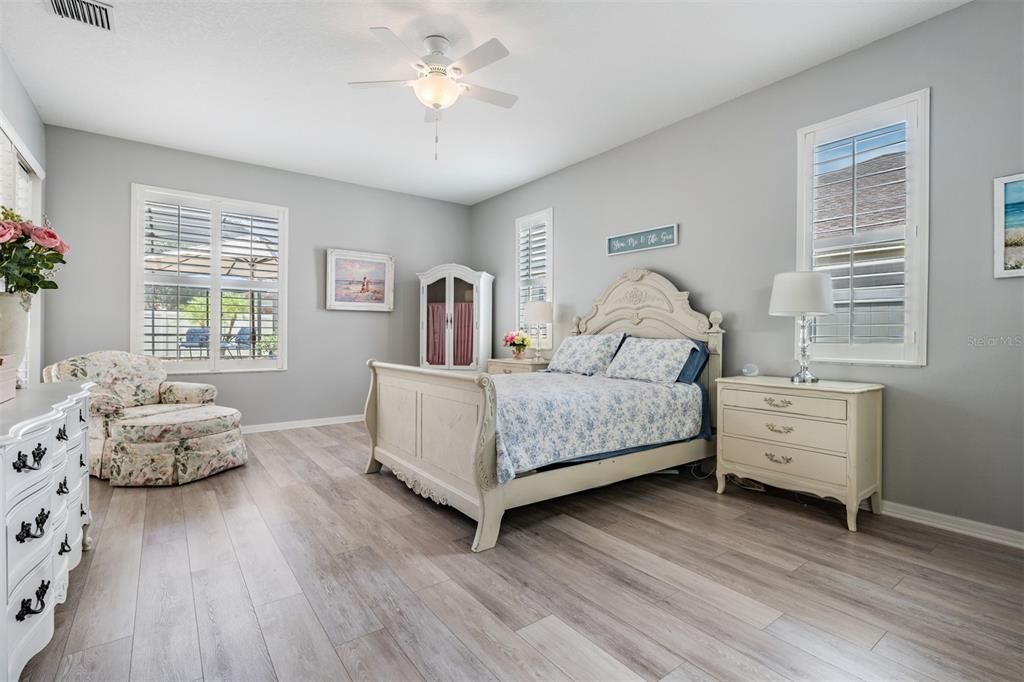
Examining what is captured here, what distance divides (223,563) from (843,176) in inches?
162

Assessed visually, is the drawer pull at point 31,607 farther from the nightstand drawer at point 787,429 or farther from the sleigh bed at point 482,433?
the nightstand drawer at point 787,429

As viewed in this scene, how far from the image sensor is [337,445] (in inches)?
179

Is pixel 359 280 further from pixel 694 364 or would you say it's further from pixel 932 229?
pixel 932 229

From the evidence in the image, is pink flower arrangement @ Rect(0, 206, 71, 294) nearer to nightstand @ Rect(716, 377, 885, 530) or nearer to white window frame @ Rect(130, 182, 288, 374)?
white window frame @ Rect(130, 182, 288, 374)

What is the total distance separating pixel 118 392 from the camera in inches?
153

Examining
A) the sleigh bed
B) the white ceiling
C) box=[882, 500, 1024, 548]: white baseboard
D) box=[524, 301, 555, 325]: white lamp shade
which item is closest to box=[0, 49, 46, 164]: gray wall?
the white ceiling

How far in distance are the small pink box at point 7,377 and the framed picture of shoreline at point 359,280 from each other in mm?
3730

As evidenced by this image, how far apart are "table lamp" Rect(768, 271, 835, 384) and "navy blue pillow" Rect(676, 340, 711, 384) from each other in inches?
28.6

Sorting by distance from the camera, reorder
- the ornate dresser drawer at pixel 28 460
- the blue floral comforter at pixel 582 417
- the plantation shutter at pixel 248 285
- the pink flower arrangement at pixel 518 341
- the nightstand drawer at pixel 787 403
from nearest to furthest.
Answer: the ornate dresser drawer at pixel 28 460 → the blue floral comforter at pixel 582 417 → the nightstand drawer at pixel 787 403 → the plantation shutter at pixel 248 285 → the pink flower arrangement at pixel 518 341

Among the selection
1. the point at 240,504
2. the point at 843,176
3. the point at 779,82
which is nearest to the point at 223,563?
the point at 240,504

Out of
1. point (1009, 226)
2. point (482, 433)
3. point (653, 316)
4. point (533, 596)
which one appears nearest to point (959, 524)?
point (1009, 226)

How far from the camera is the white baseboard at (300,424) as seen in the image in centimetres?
506

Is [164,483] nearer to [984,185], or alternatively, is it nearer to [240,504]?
[240,504]

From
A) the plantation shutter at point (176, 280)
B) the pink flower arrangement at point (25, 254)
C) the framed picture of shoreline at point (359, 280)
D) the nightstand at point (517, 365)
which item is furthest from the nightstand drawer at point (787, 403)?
the plantation shutter at point (176, 280)
